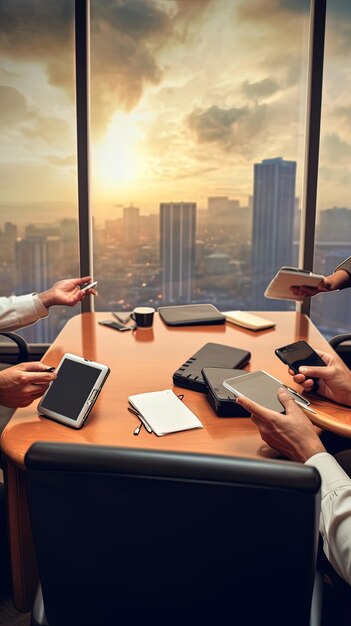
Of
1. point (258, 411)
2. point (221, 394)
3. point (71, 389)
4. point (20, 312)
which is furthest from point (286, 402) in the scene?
point (20, 312)

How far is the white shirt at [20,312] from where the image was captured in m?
1.93

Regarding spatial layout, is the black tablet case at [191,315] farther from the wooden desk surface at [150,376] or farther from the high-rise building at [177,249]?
the high-rise building at [177,249]

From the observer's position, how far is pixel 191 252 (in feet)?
10.3

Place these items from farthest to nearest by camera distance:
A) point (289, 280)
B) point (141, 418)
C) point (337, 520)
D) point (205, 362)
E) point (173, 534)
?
point (289, 280) → point (205, 362) → point (141, 418) → point (337, 520) → point (173, 534)

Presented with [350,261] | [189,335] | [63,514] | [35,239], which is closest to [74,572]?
[63,514]

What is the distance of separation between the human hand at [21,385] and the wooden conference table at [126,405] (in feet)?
0.11

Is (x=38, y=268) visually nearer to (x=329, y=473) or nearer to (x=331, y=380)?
(x=331, y=380)

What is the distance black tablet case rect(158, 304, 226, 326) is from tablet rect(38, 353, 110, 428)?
74cm

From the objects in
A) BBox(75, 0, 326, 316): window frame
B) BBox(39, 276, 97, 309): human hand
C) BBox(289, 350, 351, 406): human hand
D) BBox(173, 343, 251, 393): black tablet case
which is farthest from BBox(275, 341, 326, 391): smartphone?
BBox(75, 0, 326, 316): window frame

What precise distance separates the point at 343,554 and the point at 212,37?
2890 millimetres

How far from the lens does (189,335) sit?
1838 mm

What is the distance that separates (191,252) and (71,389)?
2.05 m

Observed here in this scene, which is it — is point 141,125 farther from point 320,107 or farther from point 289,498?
point 289,498

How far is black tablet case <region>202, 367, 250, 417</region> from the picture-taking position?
1188mm
